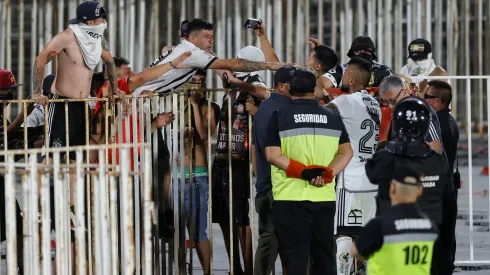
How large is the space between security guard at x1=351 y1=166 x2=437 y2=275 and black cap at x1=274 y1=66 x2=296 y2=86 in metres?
2.10

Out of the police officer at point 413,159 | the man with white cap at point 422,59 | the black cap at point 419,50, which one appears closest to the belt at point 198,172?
the police officer at point 413,159

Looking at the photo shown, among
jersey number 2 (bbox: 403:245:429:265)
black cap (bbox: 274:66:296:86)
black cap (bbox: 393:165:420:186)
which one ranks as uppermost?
black cap (bbox: 274:66:296:86)

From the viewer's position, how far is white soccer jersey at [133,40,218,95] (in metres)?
9.83

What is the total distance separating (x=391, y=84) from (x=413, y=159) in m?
1.52

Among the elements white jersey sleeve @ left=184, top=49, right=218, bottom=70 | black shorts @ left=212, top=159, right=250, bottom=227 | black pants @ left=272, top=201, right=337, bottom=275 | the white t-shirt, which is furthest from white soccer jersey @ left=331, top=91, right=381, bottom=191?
the white t-shirt

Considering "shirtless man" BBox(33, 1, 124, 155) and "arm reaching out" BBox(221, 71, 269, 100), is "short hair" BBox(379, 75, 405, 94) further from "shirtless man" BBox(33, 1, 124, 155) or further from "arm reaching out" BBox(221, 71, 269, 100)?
"shirtless man" BBox(33, 1, 124, 155)

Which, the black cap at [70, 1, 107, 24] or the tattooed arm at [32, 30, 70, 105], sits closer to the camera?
the tattooed arm at [32, 30, 70, 105]

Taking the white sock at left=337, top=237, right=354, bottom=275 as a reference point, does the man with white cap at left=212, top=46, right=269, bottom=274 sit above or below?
above

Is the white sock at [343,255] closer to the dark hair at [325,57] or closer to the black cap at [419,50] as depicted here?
the dark hair at [325,57]

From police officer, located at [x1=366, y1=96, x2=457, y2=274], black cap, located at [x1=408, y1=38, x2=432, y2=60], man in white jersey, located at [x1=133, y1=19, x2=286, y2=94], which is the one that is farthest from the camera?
black cap, located at [x1=408, y1=38, x2=432, y2=60]

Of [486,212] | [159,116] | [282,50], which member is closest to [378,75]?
[159,116]

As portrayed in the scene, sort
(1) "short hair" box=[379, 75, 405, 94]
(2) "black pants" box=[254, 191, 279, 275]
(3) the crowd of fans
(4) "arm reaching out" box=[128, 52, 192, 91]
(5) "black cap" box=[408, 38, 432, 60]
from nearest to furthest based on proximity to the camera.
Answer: (3) the crowd of fans < (2) "black pants" box=[254, 191, 279, 275] < (1) "short hair" box=[379, 75, 405, 94] < (4) "arm reaching out" box=[128, 52, 192, 91] < (5) "black cap" box=[408, 38, 432, 60]

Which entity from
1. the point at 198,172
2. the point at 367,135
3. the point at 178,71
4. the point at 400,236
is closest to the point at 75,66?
the point at 178,71

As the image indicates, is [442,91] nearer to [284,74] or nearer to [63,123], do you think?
[284,74]
